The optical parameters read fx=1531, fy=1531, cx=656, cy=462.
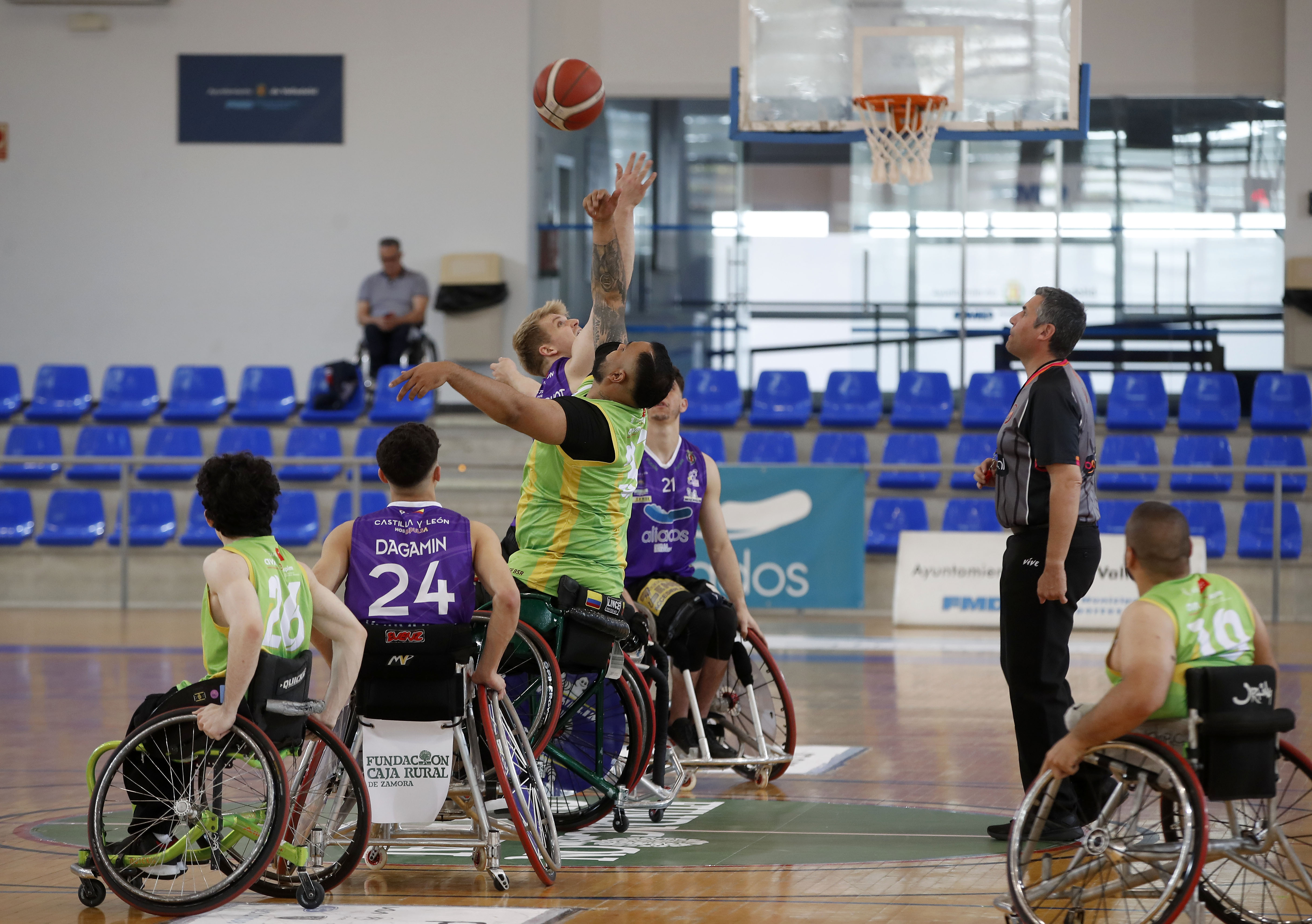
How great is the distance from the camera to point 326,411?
14.8 m

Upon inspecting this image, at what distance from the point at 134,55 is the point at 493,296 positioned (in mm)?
4800

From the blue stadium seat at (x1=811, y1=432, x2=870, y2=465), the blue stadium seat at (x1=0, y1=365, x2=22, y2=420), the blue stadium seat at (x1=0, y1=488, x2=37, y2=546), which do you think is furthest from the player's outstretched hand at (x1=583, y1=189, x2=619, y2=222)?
the blue stadium seat at (x1=0, y1=365, x2=22, y2=420)

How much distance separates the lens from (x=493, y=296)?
1566 cm

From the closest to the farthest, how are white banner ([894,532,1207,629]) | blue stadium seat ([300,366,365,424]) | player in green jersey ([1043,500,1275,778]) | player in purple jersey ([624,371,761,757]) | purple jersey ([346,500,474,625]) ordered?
player in green jersey ([1043,500,1275,778])
purple jersey ([346,500,474,625])
player in purple jersey ([624,371,761,757])
white banner ([894,532,1207,629])
blue stadium seat ([300,366,365,424])

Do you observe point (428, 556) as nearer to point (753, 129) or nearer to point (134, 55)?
point (753, 129)

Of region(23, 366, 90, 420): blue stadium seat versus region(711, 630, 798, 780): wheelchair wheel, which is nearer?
region(711, 630, 798, 780): wheelchair wheel

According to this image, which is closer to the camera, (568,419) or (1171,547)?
(1171,547)

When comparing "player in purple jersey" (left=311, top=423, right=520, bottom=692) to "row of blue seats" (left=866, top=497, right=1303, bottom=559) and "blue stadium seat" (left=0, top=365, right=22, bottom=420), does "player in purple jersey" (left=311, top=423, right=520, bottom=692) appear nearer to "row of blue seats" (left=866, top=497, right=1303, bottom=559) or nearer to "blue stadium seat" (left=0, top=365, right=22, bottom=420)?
"row of blue seats" (left=866, top=497, right=1303, bottom=559)

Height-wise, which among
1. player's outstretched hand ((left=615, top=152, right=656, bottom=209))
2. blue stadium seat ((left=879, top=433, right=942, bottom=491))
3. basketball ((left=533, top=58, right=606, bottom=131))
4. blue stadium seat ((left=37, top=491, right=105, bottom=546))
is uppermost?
basketball ((left=533, top=58, right=606, bottom=131))

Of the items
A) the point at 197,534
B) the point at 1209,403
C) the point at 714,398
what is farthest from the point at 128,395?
the point at 1209,403

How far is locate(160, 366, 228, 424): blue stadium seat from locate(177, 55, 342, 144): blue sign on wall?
2731 millimetres

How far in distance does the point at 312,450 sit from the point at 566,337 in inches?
370

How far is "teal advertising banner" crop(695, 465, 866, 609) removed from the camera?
1159 centimetres

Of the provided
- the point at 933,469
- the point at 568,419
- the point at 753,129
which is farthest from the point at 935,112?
the point at 568,419
